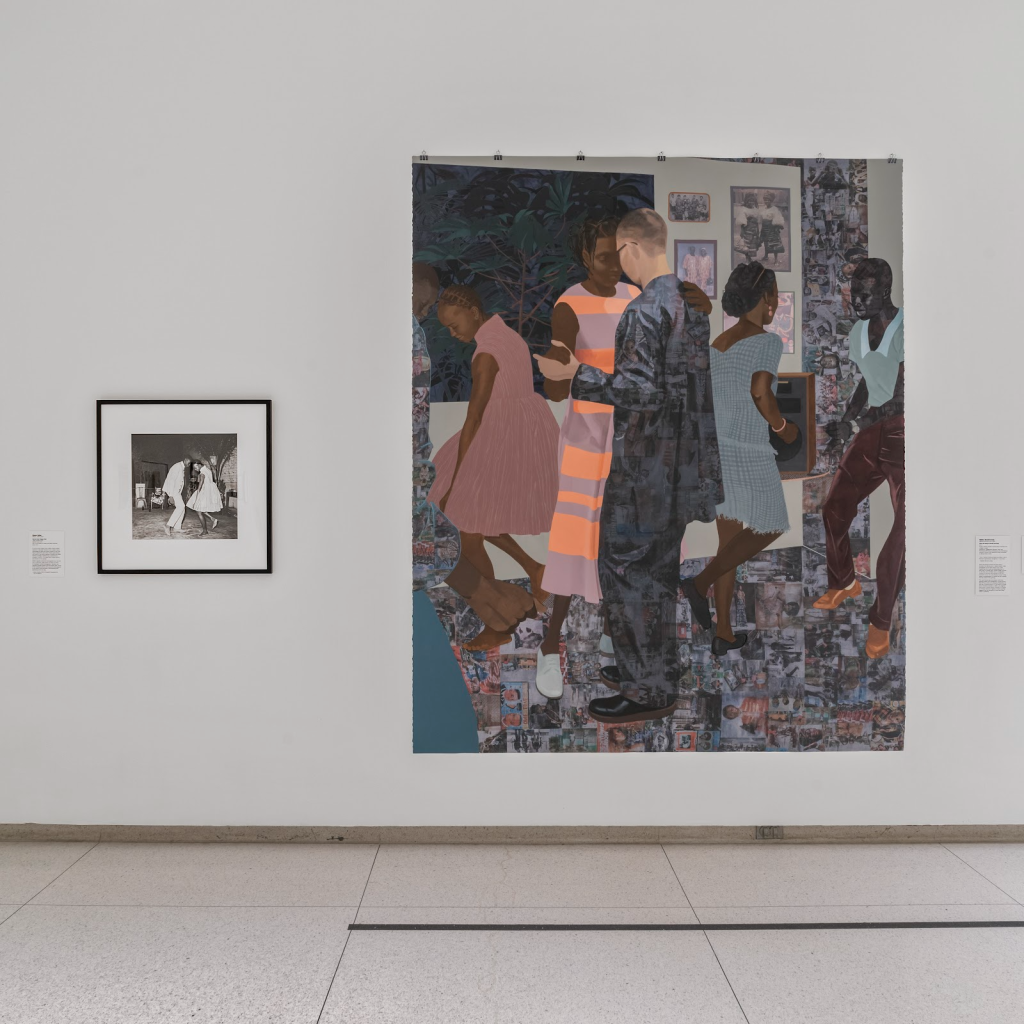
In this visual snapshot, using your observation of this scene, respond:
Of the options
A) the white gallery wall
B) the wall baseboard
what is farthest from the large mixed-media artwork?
the wall baseboard

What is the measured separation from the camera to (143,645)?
9.78 ft

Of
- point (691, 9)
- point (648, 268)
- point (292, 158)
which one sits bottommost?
point (648, 268)

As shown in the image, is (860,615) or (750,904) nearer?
(750,904)

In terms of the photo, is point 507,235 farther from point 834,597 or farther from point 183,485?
point 834,597

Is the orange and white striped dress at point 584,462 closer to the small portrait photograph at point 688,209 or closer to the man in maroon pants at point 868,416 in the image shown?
the small portrait photograph at point 688,209

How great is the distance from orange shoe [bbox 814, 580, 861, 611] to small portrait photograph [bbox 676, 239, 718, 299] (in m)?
1.22

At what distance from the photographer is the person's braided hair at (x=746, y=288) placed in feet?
9.62

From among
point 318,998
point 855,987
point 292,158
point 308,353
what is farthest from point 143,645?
point 855,987

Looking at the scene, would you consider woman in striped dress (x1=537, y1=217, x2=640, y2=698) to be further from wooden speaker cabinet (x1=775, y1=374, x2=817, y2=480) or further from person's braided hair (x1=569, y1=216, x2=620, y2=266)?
wooden speaker cabinet (x1=775, y1=374, x2=817, y2=480)

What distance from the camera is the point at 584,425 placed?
9.59 feet

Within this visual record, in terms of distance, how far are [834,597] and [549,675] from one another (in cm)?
113

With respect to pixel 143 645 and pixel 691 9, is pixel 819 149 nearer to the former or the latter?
pixel 691 9

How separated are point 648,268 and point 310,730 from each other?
2.18m

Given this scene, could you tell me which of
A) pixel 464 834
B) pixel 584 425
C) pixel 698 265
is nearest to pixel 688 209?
pixel 698 265
